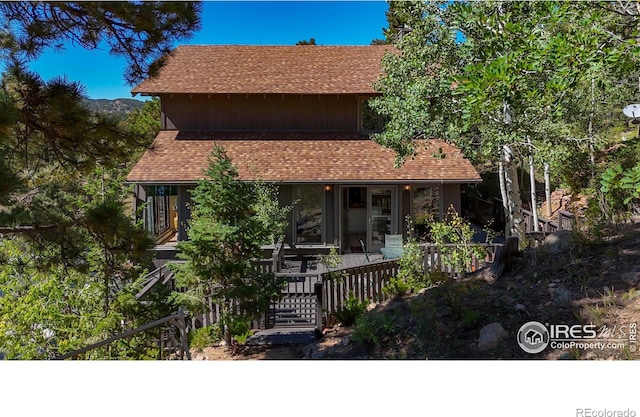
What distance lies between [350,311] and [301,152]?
564cm

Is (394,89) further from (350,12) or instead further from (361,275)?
(361,275)

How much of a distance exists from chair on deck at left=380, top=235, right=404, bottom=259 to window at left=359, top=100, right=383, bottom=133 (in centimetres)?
306

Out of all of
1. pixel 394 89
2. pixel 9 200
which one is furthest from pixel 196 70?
pixel 9 200

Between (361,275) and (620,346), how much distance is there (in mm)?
3212

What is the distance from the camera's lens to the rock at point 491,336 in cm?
385

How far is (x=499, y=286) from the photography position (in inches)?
191

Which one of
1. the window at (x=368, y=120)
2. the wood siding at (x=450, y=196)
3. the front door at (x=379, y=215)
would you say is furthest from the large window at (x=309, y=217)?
the wood siding at (x=450, y=196)

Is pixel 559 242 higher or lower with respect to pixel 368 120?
lower

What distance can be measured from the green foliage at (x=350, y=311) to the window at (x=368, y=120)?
21.0ft

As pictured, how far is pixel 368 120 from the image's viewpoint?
11.1 meters

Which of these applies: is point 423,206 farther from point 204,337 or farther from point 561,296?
point 204,337

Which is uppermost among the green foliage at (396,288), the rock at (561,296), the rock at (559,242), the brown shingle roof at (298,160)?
the brown shingle roof at (298,160)

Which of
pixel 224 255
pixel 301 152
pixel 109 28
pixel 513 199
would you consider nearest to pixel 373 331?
pixel 224 255

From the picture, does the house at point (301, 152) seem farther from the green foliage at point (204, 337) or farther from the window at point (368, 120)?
the green foliage at point (204, 337)
